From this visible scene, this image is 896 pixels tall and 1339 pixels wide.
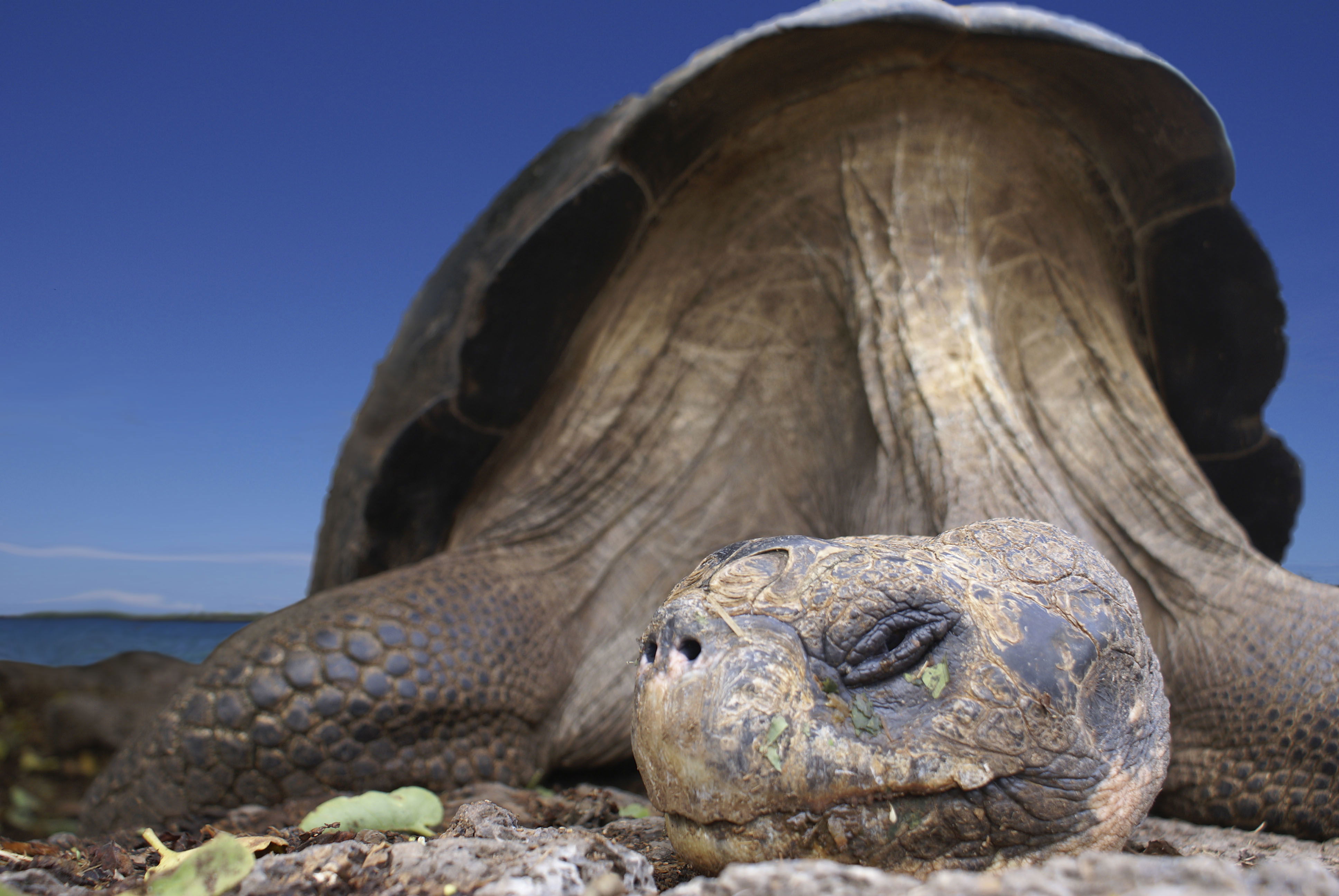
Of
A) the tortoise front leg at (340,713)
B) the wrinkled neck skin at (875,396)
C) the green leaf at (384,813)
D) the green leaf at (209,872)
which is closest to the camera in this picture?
the green leaf at (209,872)

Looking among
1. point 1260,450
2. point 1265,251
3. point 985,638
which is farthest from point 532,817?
point 1260,450

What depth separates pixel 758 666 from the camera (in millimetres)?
996

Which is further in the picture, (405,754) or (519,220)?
(519,220)

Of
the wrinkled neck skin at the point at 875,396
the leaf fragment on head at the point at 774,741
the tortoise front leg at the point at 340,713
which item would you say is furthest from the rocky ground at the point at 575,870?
the wrinkled neck skin at the point at 875,396

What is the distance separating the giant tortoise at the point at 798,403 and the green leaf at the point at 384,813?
0.67m

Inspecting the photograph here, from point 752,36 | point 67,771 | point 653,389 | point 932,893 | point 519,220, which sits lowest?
point 67,771

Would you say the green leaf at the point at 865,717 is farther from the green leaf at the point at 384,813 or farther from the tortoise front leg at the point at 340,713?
the tortoise front leg at the point at 340,713

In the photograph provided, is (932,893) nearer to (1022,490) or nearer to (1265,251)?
(1022,490)

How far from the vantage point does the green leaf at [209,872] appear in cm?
88

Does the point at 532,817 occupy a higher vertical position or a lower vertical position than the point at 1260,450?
lower

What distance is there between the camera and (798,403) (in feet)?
9.54

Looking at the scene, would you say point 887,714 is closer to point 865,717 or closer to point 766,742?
point 865,717

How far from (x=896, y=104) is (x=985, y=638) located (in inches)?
80.1

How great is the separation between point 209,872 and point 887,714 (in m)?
0.75
